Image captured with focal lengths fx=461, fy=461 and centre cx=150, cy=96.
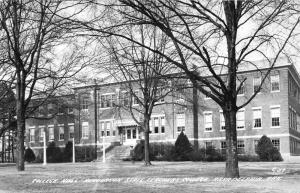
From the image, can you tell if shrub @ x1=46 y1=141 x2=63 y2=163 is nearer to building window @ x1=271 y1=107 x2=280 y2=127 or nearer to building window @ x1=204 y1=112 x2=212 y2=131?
building window @ x1=204 y1=112 x2=212 y2=131

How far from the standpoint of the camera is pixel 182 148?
4350 cm

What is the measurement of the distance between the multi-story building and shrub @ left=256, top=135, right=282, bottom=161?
75.2 inches

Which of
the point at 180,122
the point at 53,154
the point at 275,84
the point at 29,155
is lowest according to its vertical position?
the point at 29,155

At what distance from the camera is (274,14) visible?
14859 mm

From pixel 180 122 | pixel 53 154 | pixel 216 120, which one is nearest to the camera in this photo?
pixel 216 120

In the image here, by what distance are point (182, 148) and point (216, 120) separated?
5.51 meters

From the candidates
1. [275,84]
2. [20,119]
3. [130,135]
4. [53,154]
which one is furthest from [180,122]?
[20,119]

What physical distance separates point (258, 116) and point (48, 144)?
27963 millimetres

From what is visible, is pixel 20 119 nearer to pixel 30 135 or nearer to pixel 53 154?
pixel 53 154

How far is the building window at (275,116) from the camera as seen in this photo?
142 feet

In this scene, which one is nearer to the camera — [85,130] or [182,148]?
[182,148]

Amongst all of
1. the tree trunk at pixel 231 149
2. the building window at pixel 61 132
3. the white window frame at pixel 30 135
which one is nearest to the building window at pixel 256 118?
the building window at pixel 61 132

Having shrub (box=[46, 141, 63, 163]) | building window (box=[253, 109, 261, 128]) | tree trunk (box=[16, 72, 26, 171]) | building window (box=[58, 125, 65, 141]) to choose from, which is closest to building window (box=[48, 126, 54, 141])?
building window (box=[58, 125, 65, 141])

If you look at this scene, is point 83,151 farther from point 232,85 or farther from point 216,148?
point 232,85
